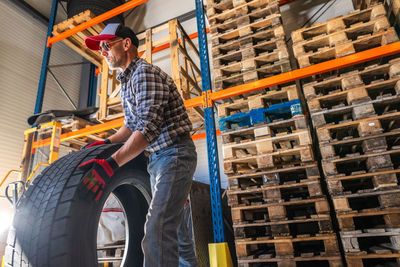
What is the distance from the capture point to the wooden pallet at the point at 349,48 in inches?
134

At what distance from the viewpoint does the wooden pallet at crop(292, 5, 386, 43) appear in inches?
139

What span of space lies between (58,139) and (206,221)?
3646 millimetres

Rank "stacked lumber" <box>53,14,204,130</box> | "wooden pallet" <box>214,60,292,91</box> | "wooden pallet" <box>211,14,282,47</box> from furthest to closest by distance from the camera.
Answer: "stacked lumber" <box>53,14,204,130</box>, "wooden pallet" <box>211,14,282,47</box>, "wooden pallet" <box>214,60,292,91</box>

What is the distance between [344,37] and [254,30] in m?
1.40

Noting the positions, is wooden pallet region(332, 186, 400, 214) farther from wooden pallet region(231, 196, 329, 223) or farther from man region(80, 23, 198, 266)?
man region(80, 23, 198, 266)

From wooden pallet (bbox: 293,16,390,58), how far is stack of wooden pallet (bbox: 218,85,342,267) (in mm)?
835

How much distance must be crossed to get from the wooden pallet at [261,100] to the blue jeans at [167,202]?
1.78 metres

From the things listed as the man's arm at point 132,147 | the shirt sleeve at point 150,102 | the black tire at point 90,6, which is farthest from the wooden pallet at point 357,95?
the black tire at point 90,6

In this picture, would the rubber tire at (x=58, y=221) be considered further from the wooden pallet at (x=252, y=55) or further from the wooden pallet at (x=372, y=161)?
the wooden pallet at (x=252, y=55)

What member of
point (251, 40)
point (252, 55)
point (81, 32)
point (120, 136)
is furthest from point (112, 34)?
point (81, 32)

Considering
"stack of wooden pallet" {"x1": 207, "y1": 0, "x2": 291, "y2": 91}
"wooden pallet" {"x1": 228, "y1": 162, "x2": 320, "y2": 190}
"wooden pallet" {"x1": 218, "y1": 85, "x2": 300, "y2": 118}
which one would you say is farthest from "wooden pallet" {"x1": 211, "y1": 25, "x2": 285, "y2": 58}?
"wooden pallet" {"x1": 228, "y1": 162, "x2": 320, "y2": 190}

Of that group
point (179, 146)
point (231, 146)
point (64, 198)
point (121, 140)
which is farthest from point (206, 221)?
point (64, 198)

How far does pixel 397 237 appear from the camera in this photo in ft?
8.15

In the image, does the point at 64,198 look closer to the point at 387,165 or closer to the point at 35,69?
the point at 387,165
